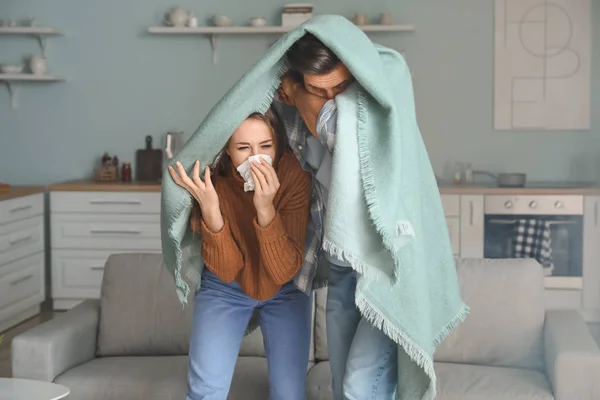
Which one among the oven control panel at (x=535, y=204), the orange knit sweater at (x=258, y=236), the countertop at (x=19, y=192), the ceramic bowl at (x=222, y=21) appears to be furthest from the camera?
the ceramic bowl at (x=222, y=21)

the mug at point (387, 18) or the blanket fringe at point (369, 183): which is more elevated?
the mug at point (387, 18)

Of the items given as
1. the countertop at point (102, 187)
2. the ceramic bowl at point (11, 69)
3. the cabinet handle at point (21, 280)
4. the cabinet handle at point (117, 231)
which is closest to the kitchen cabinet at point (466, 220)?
the countertop at point (102, 187)

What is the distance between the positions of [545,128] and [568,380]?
10.9 ft

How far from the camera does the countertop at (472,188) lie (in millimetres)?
5391

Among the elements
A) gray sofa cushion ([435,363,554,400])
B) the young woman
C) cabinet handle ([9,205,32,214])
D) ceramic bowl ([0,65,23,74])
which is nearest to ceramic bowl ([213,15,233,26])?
ceramic bowl ([0,65,23,74])

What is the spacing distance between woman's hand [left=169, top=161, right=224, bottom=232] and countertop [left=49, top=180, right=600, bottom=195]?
10.8 feet

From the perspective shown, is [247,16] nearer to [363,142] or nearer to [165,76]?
[165,76]

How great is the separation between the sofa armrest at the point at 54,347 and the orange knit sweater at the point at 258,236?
98cm

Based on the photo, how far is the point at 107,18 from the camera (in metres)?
6.23

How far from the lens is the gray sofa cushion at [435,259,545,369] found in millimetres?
3191

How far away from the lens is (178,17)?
6.01 meters

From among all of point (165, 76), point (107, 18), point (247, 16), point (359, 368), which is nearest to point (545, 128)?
point (247, 16)

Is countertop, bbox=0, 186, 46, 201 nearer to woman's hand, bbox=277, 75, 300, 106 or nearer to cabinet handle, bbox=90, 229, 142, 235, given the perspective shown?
cabinet handle, bbox=90, 229, 142, 235

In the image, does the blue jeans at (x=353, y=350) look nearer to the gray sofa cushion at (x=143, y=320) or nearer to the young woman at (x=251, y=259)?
the young woman at (x=251, y=259)
